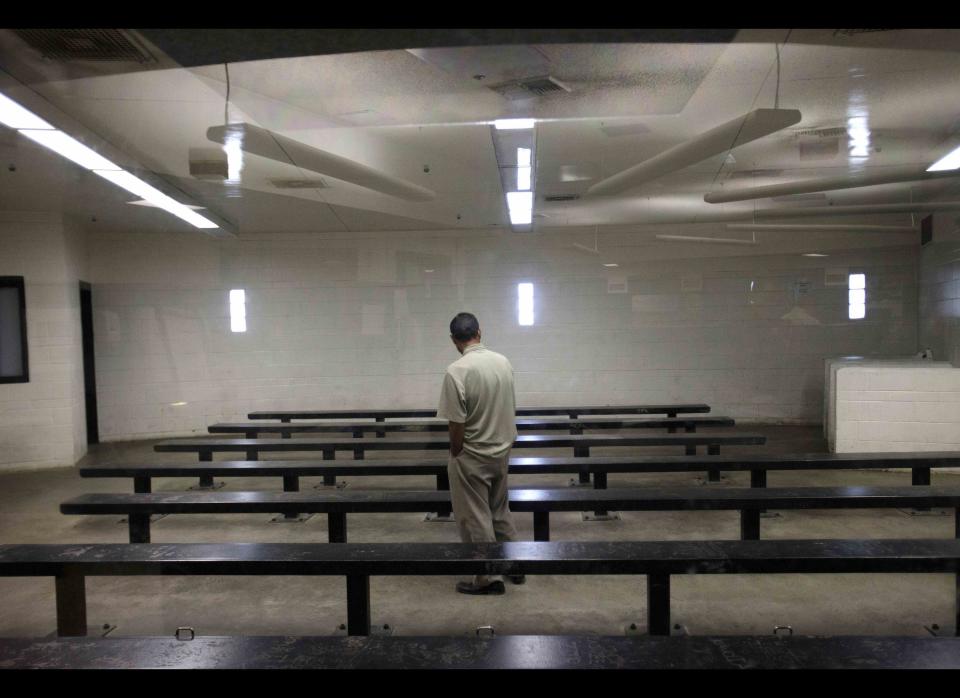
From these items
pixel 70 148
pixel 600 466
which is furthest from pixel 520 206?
pixel 70 148

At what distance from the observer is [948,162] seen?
465 centimetres

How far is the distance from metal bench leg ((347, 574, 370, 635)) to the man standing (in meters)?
0.63

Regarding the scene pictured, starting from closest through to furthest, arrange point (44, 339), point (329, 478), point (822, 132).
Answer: point (44, 339), point (822, 132), point (329, 478)

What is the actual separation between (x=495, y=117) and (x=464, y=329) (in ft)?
5.41

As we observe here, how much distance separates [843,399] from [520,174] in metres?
3.39

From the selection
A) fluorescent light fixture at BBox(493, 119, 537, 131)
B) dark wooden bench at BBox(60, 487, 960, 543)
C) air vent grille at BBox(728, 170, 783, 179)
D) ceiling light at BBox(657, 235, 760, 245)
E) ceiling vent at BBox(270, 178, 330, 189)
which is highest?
fluorescent light fixture at BBox(493, 119, 537, 131)

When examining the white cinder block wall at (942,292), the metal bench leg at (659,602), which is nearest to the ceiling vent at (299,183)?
the metal bench leg at (659,602)

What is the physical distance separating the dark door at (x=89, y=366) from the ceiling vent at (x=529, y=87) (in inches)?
162

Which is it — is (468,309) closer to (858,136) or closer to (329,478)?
(329,478)

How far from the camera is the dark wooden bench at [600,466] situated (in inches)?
151

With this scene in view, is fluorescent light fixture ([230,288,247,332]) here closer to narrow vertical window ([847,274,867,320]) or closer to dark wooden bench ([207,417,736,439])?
dark wooden bench ([207,417,736,439])

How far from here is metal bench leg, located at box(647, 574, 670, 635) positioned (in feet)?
7.73

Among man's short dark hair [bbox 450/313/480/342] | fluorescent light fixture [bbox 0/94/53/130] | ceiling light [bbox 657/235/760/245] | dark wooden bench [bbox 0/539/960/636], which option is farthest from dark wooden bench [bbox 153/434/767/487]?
fluorescent light fixture [bbox 0/94/53/130]
